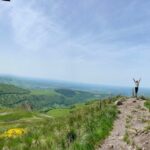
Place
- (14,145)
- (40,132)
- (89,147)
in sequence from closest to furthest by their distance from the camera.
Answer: (89,147), (14,145), (40,132)

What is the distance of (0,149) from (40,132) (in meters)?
3.62

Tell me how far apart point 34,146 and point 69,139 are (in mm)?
1549

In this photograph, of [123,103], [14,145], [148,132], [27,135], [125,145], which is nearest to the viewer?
[125,145]

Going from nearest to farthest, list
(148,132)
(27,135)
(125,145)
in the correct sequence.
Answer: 1. (125,145)
2. (148,132)
3. (27,135)

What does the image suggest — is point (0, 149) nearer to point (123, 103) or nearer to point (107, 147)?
point (107, 147)

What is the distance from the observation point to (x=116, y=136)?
15.4 m

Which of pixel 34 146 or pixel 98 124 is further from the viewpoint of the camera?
pixel 98 124

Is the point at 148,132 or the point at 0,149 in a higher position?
the point at 148,132

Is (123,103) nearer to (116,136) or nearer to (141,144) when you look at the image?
(116,136)

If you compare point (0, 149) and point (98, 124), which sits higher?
point (98, 124)

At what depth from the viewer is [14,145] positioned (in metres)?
15.1

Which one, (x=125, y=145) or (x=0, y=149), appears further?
(x=0, y=149)

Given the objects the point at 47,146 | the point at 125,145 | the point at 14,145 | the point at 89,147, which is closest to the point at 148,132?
the point at 125,145

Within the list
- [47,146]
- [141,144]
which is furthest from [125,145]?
[47,146]
